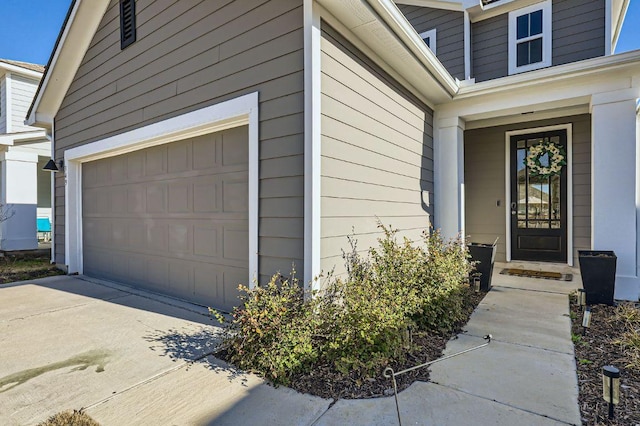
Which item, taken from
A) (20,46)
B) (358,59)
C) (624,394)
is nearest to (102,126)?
(358,59)

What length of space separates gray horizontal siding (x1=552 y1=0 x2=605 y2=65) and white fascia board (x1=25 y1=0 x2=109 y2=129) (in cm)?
755

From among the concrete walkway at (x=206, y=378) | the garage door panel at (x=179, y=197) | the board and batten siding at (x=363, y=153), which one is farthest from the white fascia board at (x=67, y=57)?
the board and batten siding at (x=363, y=153)

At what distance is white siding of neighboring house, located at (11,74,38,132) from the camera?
32.7ft

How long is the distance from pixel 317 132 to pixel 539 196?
5.10 m

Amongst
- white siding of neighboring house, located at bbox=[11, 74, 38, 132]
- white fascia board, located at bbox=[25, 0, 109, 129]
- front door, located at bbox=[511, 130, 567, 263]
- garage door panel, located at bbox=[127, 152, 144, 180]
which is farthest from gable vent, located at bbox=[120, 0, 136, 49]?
white siding of neighboring house, located at bbox=[11, 74, 38, 132]

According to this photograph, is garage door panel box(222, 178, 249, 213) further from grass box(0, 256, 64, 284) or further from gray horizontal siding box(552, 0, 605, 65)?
gray horizontal siding box(552, 0, 605, 65)

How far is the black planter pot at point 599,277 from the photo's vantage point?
13.1 ft

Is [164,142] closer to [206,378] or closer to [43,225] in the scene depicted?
[206,378]

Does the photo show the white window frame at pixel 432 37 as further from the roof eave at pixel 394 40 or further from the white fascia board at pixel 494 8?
the roof eave at pixel 394 40

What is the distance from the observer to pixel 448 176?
216 inches

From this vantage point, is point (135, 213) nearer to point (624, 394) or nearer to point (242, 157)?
point (242, 157)

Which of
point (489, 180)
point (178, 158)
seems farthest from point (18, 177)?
point (489, 180)

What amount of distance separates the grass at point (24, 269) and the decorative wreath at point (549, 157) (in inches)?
346

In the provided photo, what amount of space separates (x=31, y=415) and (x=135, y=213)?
3.53 meters
